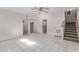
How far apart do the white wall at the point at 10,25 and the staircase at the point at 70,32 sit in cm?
320

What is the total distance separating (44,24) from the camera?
6.42 metres

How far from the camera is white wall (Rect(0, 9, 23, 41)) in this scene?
4824mm

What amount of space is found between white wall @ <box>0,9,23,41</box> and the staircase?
3.20 metres

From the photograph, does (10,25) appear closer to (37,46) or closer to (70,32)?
(37,46)

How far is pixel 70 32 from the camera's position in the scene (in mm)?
5984

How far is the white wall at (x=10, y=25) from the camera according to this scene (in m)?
4.82

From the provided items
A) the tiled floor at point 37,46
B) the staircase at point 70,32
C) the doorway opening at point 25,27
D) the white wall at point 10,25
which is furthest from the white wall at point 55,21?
the white wall at point 10,25

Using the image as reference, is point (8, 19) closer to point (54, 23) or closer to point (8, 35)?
point (8, 35)

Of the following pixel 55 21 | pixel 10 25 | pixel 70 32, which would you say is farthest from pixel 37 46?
pixel 70 32

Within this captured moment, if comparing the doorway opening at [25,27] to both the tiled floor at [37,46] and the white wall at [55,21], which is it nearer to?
the white wall at [55,21]

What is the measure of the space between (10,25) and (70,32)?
401cm
